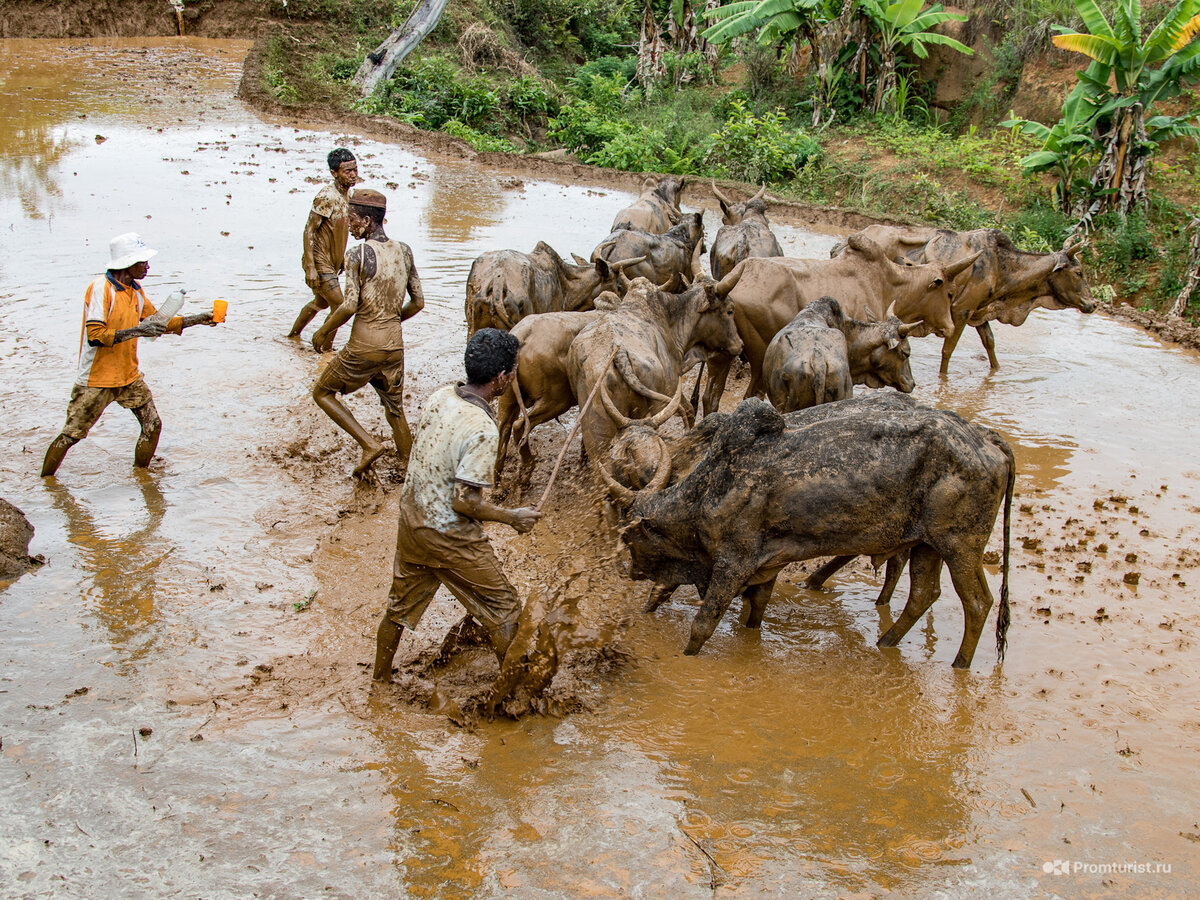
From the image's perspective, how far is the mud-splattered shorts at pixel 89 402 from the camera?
6566 mm

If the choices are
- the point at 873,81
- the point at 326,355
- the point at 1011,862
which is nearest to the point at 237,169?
the point at 326,355

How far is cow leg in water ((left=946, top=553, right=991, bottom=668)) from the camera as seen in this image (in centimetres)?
534

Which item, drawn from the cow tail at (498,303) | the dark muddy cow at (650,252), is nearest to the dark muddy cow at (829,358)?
the cow tail at (498,303)

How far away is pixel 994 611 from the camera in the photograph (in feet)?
20.5

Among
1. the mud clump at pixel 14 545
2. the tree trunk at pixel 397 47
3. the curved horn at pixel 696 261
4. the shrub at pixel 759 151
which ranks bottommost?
the mud clump at pixel 14 545

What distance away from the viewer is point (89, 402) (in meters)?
6.59

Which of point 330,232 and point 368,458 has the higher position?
point 330,232

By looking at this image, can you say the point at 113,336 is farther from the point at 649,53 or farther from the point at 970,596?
the point at 649,53

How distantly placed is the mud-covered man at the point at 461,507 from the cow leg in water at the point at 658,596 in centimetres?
130

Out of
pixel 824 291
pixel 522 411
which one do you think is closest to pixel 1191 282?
pixel 824 291

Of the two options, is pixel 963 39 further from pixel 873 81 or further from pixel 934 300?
pixel 934 300

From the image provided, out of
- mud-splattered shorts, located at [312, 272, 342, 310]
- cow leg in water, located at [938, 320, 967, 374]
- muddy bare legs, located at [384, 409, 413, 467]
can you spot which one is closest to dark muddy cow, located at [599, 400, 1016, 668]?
muddy bare legs, located at [384, 409, 413, 467]

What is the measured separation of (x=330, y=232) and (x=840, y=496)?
18.2 feet

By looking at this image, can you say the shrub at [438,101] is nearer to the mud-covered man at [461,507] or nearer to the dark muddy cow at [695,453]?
the dark muddy cow at [695,453]
